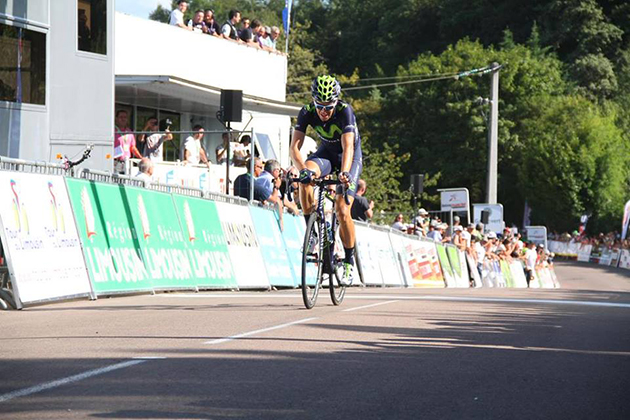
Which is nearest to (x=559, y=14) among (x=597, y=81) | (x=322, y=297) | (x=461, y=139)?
(x=597, y=81)

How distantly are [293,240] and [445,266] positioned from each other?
38.7ft

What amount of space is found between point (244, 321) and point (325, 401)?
14.1 ft

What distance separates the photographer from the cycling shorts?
12.3 m

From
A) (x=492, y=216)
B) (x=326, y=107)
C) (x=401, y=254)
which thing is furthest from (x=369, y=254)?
(x=492, y=216)

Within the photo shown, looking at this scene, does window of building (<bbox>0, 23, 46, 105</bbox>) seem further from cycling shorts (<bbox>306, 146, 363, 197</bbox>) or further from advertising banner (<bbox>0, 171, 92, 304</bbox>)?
cycling shorts (<bbox>306, 146, 363, 197</bbox>)

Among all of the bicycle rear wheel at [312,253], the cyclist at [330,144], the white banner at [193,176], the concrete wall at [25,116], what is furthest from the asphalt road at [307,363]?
the white banner at [193,176]

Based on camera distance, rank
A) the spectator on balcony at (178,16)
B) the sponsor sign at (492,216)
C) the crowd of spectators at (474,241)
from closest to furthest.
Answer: the spectator on balcony at (178,16) < the crowd of spectators at (474,241) < the sponsor sign at (492,216)

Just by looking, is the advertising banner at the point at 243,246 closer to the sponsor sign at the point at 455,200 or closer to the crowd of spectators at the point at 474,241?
the crowd of spectators at the point at 474,241

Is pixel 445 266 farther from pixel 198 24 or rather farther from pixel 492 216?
pixel 492 216

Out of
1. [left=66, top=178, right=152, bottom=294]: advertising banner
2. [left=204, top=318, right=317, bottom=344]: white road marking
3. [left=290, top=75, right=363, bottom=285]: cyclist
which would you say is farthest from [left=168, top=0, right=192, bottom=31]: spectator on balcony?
[left=204, top=318, right=317, bottom=344]: white road marking

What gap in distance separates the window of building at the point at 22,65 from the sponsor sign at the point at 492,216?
31148 mm

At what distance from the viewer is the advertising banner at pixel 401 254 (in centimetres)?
2728

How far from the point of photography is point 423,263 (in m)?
29.6

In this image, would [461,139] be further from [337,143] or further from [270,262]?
[337,143]
